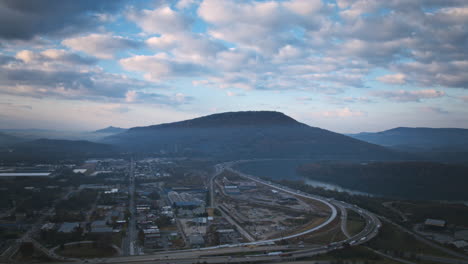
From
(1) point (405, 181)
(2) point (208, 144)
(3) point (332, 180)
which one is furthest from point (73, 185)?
(2) point (208, 144)

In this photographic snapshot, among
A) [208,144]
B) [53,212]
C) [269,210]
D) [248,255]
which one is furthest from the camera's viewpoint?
[208,144]

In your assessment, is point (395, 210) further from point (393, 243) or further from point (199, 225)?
point (199, 225)

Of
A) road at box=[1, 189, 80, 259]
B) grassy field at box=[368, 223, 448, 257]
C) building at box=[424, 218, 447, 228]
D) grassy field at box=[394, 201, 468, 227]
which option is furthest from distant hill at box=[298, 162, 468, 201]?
road at box=[1, 189, 80, 259]

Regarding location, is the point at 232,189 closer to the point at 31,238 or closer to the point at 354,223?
the point at 354,223

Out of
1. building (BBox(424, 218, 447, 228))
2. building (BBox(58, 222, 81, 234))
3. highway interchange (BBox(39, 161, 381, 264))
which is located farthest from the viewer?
building (BBox(424, 218, 447, 228))

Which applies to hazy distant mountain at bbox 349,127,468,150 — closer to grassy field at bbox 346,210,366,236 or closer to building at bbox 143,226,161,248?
grassy field at bbox 346,210,366,236

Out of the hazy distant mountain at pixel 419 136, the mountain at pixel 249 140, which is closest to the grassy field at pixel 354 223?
the mountain at pixel 249 140

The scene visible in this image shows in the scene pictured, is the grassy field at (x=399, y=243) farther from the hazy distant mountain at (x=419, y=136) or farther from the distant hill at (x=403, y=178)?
the hazy distant mountain at (x=419, y=136)
